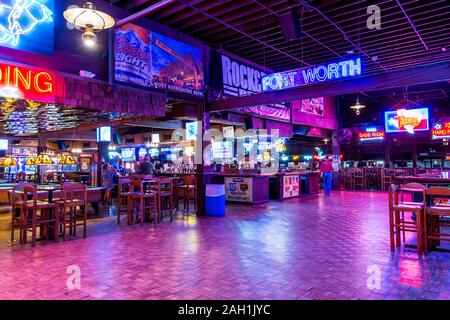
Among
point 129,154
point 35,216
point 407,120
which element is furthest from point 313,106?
point 35,216

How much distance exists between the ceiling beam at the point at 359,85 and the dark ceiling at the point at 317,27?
1.80 metres

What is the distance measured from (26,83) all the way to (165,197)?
4.76 meters

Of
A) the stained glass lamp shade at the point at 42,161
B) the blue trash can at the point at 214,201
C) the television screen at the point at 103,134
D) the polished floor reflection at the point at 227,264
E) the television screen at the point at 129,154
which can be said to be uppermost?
the television screen at the point at 103,134

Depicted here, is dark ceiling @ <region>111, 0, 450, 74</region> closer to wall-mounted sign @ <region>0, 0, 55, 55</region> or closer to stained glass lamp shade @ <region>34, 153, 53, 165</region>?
wall-mounted sign @ <region>0, 0, 55, 55</region>

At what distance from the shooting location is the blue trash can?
8.74m

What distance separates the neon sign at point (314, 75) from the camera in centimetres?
599

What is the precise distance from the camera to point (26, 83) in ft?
18.4

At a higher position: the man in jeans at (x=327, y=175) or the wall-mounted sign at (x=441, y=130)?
the wall-mounted sign at (x=441, y=130)

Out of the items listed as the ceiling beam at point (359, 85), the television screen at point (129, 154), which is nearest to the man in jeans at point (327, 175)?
the ceiling beam at point (359, 85)

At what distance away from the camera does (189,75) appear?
8562mm

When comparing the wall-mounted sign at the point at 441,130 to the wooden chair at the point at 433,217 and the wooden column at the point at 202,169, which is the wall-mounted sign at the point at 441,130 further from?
the wooden column at the point at 202,169

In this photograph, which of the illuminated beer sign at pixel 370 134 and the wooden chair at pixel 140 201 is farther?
the illuminated beer sign at pixel 370 134

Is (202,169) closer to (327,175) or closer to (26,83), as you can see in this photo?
(26,83)
